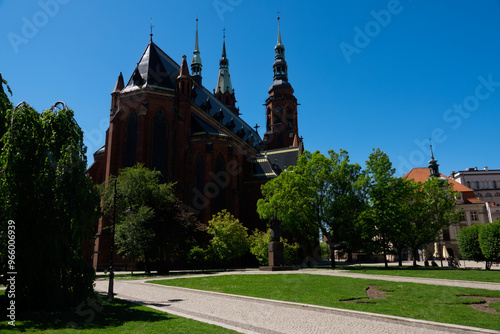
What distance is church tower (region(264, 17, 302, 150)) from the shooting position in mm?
78750

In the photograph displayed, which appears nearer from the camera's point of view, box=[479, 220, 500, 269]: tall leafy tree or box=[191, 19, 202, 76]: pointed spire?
box=[479, 220, 500, 269]: tall leafy tree

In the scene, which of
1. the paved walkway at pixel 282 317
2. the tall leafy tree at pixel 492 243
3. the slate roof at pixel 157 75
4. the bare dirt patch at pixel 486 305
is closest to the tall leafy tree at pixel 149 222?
the slate roof at pixel 157 75

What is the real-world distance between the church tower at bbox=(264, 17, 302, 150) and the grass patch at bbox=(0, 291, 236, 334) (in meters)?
70.1

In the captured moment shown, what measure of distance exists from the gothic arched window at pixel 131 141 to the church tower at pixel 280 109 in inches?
1614

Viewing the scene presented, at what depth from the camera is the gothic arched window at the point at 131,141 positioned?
1698 inches

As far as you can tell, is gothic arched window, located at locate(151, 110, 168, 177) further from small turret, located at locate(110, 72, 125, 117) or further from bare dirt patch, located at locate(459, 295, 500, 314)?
bare dirt patch, located at locate(459, 295, 500, 314)

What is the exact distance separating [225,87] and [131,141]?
136 ft

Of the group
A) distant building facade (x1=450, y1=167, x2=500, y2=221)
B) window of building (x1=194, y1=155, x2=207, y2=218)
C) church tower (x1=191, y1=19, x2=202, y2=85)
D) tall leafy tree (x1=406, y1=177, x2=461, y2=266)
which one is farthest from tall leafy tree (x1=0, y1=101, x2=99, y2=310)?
distant building facade (x1=450, y1=167, x2=500, y2=221)

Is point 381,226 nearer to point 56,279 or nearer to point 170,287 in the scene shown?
point 170,287

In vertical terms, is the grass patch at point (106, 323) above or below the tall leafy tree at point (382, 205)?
below

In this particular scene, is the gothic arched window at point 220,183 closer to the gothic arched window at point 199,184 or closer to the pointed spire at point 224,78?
the gothic arched window at point 199,184

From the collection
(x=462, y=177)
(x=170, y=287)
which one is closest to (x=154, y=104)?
(x=170, y=287)

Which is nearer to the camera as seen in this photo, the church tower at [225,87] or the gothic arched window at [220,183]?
the gothic arched window at [220,183]

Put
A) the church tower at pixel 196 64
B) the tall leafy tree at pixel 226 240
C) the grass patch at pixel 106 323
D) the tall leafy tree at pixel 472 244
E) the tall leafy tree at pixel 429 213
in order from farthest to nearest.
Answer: the church tower at pixel 196 64
the tall leafy tree at pixel 429 213
the tall leafy tree at pixel 472 244
the tall leafy tree at pixel 226 240
the grass patch at pixel 106 323
